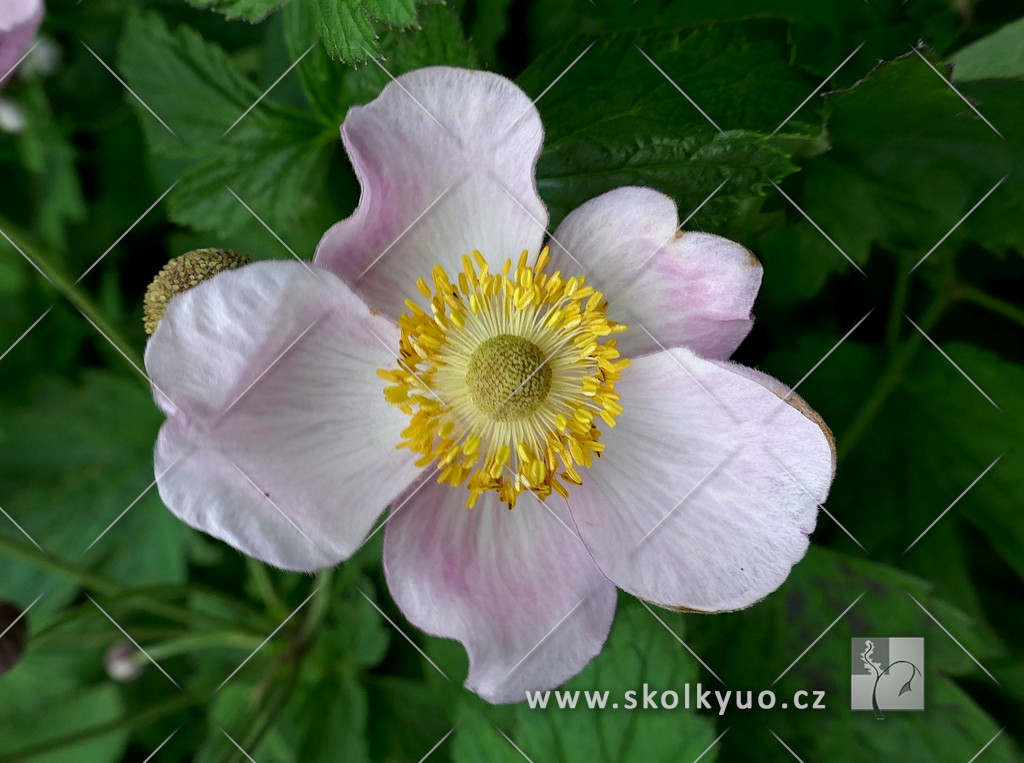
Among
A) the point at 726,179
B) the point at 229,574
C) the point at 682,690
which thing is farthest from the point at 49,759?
the point at 726,179

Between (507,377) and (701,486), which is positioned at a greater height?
(507,377)

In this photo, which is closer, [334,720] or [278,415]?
[278,415]

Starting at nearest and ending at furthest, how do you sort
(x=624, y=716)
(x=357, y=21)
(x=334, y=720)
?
(x=357, y=21)
(x=624, y=716)
(x=334, y=720)

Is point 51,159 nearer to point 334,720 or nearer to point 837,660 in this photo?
point 334,720

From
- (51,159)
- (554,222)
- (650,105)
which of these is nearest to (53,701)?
(51,159)

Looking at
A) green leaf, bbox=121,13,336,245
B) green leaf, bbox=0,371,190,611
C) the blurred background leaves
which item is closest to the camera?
the blurred background leaves

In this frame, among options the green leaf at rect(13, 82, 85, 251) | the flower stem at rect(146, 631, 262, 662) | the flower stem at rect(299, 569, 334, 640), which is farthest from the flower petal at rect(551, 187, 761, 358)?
the green leaf at rect(13, 82, 85, 251)

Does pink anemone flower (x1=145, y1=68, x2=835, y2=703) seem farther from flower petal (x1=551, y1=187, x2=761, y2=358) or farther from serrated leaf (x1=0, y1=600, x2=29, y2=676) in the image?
serrated leaf (x1=0, y1=600, x2=29, y2=676)

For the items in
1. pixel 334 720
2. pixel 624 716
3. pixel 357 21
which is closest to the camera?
pixel 357 21
